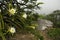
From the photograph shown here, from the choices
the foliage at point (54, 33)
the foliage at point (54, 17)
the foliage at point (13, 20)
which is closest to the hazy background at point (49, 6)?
the foliage at point (54, 17)

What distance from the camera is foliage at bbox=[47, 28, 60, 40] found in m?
2.74

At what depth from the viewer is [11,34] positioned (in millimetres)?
1891

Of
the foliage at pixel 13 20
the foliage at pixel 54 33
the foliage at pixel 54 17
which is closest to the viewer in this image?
the foliage at pixel 13 20

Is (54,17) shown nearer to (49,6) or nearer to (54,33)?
(49,6)

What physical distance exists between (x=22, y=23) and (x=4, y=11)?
0.22m

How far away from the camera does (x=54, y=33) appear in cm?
280

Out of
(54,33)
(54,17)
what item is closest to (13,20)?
(54,33)

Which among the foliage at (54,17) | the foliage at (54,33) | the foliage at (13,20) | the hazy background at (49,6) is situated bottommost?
the foliage at (54,33)

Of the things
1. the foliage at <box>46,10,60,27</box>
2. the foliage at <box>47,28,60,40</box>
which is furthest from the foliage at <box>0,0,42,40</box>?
the foliage at <box>46,10,60,27</box>

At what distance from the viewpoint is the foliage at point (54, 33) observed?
Answer: 2744mm

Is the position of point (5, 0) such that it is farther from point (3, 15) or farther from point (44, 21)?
point (44, 21)

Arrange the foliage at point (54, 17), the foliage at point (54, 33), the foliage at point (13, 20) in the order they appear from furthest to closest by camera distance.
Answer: the foliage at point (54, 17) → the foliage at point (54, 33) → the foliage at point (13, 20)

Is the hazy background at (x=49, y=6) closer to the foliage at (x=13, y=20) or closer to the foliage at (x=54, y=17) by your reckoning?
the foliage at (x=54, y=17)

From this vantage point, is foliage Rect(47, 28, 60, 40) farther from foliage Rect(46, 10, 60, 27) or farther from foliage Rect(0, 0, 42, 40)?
foliage Rect(0, 0, 42, 40)
